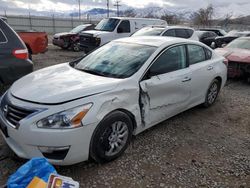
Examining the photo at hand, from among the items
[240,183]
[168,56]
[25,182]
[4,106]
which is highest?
[168,56]

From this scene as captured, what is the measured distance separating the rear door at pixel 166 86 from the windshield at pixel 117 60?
0.22 m

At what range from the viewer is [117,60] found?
13.3 feet

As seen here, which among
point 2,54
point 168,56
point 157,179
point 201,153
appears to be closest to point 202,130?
point 201,153

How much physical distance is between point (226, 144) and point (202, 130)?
1.69 feet

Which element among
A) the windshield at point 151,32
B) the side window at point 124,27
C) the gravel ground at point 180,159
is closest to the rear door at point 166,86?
the gravel ground at point 180,159

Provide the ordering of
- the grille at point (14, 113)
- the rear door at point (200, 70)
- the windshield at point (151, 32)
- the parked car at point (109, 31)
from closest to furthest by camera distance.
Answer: the grille at point (14, 113) → the rear door at point (200, 70) → the windshield at point (151, 32) → the parked car at point (109, 31)

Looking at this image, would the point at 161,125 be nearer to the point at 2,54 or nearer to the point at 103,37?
the point at 2,54

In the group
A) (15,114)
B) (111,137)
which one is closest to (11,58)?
(15,114)

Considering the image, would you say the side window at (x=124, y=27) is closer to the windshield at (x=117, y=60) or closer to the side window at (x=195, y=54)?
the side window at (x=195, y=54)

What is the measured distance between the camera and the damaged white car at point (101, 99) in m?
2.90

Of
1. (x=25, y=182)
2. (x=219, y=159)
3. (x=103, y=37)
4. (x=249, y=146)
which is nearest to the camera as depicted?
(x=25, y=182)

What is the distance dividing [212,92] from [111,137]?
2.99 metres

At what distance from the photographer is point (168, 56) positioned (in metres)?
4.27

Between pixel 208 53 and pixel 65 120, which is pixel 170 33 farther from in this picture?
pixel 65 120
